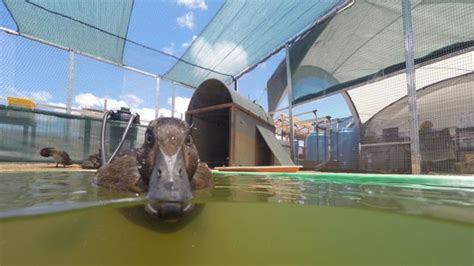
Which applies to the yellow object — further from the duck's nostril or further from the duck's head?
the duck's nostril

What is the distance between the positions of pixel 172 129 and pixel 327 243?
1026 mm

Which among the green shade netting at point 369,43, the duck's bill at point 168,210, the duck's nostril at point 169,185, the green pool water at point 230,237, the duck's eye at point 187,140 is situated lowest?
the green pool water at point 230,237

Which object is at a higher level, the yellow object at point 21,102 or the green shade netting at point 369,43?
the green shade netting at point 369,43

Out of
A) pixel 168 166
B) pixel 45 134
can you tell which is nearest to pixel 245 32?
pixel 45 134

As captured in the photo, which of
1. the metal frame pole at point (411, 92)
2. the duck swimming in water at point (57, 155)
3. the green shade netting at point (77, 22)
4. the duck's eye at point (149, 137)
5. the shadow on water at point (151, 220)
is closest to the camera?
the shadow on water at point (151, 220)

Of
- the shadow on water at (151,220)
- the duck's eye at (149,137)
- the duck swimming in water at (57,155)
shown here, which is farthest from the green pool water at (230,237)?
the duck swimming in water at (57,155)

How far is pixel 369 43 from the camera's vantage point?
857cm

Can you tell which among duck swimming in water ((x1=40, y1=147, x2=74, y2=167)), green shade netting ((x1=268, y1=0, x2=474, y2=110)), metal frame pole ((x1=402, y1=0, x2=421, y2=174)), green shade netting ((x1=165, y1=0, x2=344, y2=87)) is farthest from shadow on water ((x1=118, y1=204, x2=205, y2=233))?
duck swimming in water ((x1=40, y1=147, x2=74, y2=167))

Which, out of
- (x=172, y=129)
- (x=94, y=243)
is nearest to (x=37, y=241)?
(x=94, y=243)

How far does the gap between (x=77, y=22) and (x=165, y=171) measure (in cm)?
859

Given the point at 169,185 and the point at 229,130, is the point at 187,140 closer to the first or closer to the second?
the point at 169,185

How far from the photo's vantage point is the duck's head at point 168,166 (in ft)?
4.23

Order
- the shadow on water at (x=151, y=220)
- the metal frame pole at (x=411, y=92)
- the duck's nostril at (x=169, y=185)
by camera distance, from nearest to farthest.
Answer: the shadow on water at (x=151, y=220), the duck's nostril at (x=169, y=185), the metal frame pole at (x=411, y=92)

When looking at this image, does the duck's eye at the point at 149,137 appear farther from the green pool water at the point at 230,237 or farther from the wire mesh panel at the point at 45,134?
the wire mesh panel at the point at 45,134
